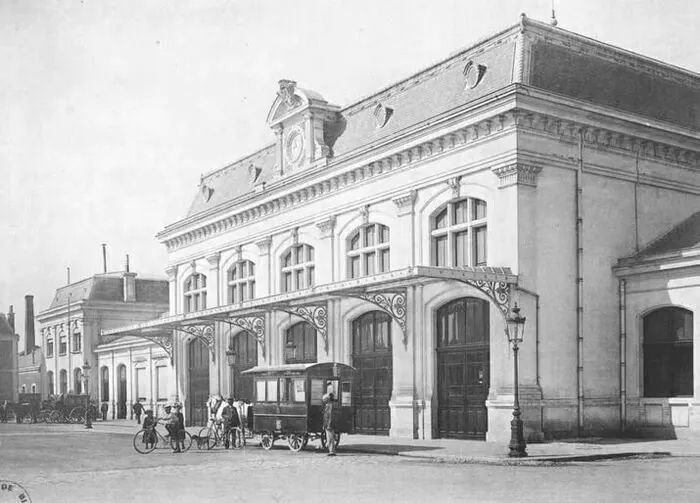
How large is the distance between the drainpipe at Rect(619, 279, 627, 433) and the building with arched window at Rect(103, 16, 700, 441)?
0.05 m

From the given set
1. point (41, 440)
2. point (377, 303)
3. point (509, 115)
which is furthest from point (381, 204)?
point (41, 440)

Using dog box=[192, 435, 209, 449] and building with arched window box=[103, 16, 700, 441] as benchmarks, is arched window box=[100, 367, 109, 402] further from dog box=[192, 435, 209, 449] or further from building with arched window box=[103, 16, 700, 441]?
dog box=[192, 435, 209, 449]

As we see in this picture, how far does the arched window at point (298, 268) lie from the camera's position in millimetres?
33250

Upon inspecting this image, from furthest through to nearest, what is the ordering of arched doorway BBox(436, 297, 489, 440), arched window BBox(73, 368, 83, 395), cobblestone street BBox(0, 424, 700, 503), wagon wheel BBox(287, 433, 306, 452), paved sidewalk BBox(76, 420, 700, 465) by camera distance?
arched window BBox(73, 368, 83, 395), arched doorway BBox(436, 297, 489, 440), wagon wheel BBox(287, 433, 306, 452), paved sidewalk BBox(76, 420, 700, 465), cobblestone street BBox(0, 424, 700, 503)

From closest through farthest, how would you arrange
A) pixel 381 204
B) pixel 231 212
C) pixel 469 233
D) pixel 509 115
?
pixel 509 115 → pixel 469 233 → pixel 381 204 → pixel 231 212

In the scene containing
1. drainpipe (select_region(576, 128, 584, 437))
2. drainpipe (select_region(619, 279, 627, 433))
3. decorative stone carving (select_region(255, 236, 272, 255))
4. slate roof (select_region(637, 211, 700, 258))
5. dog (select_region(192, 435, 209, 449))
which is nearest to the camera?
dog (select_region(192, 435, 209, 449))

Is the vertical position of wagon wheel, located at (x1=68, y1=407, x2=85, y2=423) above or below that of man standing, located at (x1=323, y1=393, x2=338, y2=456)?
below

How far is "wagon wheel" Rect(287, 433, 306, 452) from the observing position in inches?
914

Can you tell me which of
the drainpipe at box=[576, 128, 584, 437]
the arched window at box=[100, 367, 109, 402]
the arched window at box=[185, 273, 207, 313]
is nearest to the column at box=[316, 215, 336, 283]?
the drainpipe at box=[576, 128, 584, 437]

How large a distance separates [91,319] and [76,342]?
205cm

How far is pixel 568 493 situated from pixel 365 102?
66.4 feet

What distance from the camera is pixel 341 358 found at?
99.2 feet

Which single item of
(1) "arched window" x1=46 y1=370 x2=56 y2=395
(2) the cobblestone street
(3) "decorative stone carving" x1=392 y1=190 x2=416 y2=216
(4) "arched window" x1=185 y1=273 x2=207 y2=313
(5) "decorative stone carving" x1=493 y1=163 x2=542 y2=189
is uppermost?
(5) "decorative stone carving" x1=493 y1=163 x2=542 y2=189

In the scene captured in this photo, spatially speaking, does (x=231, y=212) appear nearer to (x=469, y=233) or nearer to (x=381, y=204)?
(x=381, y=204)
